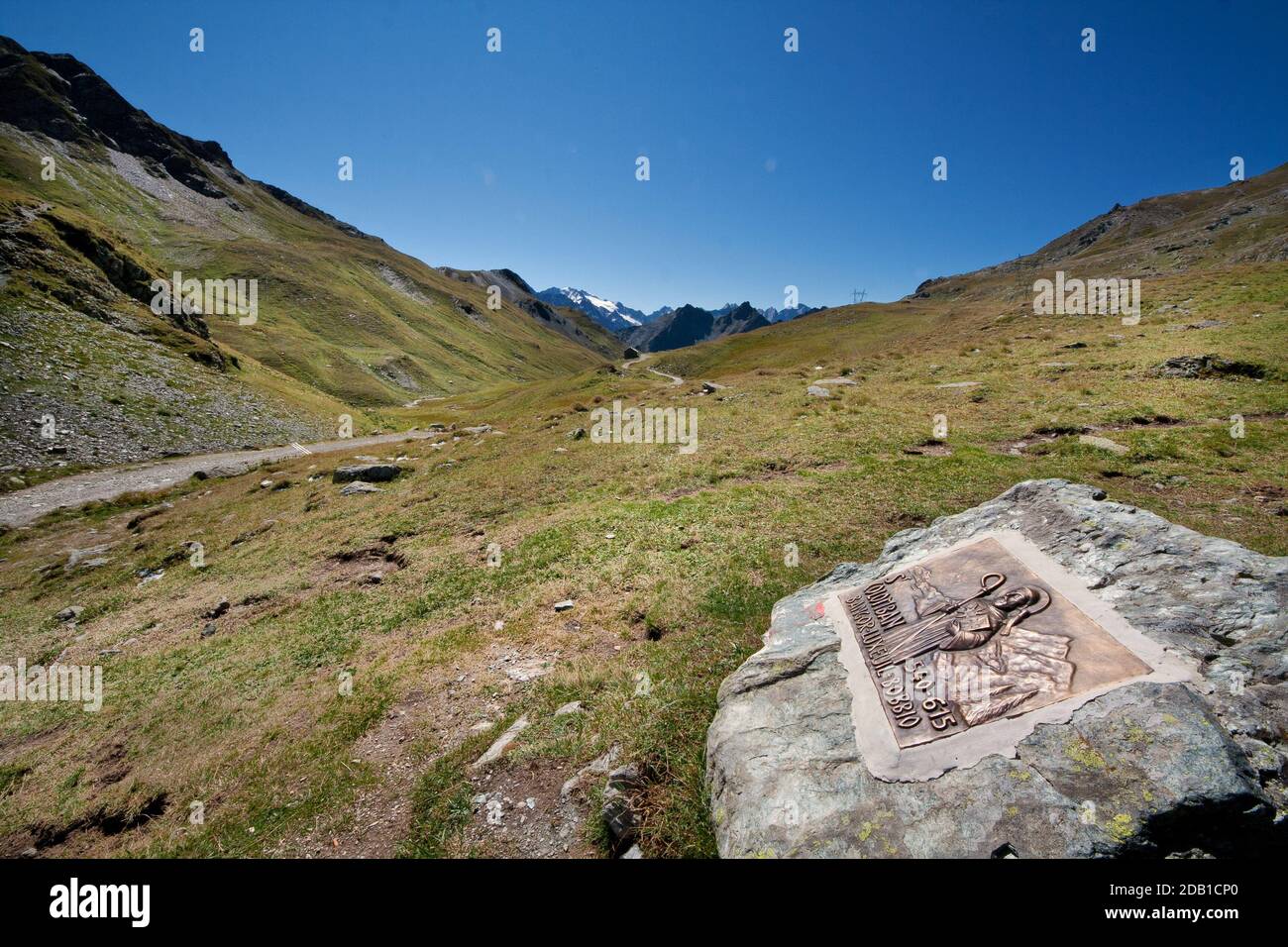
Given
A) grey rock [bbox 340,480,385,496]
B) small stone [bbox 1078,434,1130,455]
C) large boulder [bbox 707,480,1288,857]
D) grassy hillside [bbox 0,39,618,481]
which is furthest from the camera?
grassy hillside [bbox 0,39,618,481]

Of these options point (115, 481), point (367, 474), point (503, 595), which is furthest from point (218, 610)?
point (115, 481)

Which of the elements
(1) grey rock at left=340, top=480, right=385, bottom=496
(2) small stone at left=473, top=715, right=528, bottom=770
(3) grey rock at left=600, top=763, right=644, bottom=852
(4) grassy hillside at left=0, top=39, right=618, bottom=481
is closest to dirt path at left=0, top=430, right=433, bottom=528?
(4) grassy hillside at left=0, top=39, right=618, bottom=481

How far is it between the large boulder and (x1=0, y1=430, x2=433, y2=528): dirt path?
1643 inches

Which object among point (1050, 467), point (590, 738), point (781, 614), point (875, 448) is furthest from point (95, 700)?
point (1050, 467)

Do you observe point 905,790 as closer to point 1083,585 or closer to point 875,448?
point 1083,585

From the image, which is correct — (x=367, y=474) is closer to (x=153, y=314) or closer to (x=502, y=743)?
(x=502, y=743)

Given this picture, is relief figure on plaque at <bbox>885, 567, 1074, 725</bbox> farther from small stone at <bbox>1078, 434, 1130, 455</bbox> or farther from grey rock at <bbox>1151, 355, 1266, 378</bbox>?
grey rock at <bbox>1151, 355, 1266, 378</bbox>

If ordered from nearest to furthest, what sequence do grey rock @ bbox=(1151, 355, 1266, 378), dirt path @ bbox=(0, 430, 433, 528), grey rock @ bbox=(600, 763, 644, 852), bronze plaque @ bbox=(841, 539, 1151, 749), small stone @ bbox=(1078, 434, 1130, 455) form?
1. bronze plaque @ bbox=(841, 539, 1151, 749)
2. grey rock @ bbox=(600, 763, 644, 852)
3. small stone @ bbox=(1078, 434, 1130, 455)
4. grey rock @ bbox=(1151, 355, 1266, 378)
5. dirt path @ bbox=(0, 430, 433, 528)

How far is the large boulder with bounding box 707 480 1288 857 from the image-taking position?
445cm

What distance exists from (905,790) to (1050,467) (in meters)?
16.6

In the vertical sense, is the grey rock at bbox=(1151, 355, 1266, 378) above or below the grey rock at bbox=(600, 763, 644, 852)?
above

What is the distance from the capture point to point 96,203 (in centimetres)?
12525

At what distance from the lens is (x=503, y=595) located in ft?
48.9
